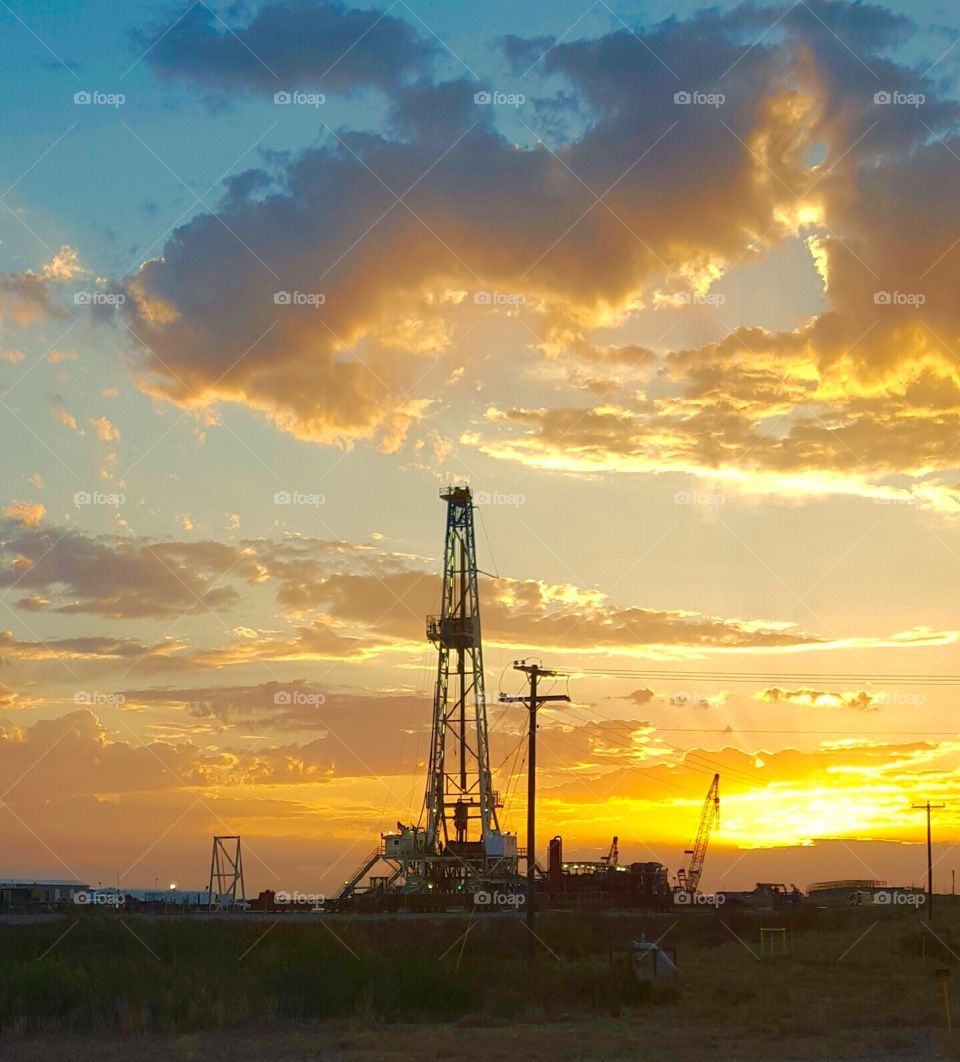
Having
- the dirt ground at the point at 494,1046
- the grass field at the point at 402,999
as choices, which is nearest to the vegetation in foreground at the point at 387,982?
the grass field at the point at 402,999

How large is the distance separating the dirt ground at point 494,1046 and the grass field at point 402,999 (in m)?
0.06

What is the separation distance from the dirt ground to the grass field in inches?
2.4

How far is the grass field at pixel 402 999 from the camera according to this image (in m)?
26.6

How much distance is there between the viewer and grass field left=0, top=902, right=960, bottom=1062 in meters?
26.6

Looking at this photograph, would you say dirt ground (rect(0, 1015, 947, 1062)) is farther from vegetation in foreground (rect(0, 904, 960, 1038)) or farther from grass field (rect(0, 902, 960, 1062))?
vegetation in foreground (rect(0, 904, 960, 1038))

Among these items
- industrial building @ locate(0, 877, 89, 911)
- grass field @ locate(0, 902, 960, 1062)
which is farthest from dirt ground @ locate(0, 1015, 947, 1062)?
industrial building @ locate(0, 877, 89, 911)

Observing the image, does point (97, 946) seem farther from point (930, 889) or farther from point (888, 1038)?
point (930, 889)

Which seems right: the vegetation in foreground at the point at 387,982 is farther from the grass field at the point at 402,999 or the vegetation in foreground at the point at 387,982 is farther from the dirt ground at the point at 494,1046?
the dirt ground at the point at 494,1046

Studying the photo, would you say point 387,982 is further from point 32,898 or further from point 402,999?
point 32,898

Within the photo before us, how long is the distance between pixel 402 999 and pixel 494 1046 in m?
6.54

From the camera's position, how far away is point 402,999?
1282 inches

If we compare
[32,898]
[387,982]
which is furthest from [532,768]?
[32,898]

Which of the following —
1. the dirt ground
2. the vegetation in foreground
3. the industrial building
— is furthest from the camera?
the industrial building

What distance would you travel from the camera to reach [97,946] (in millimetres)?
43438
